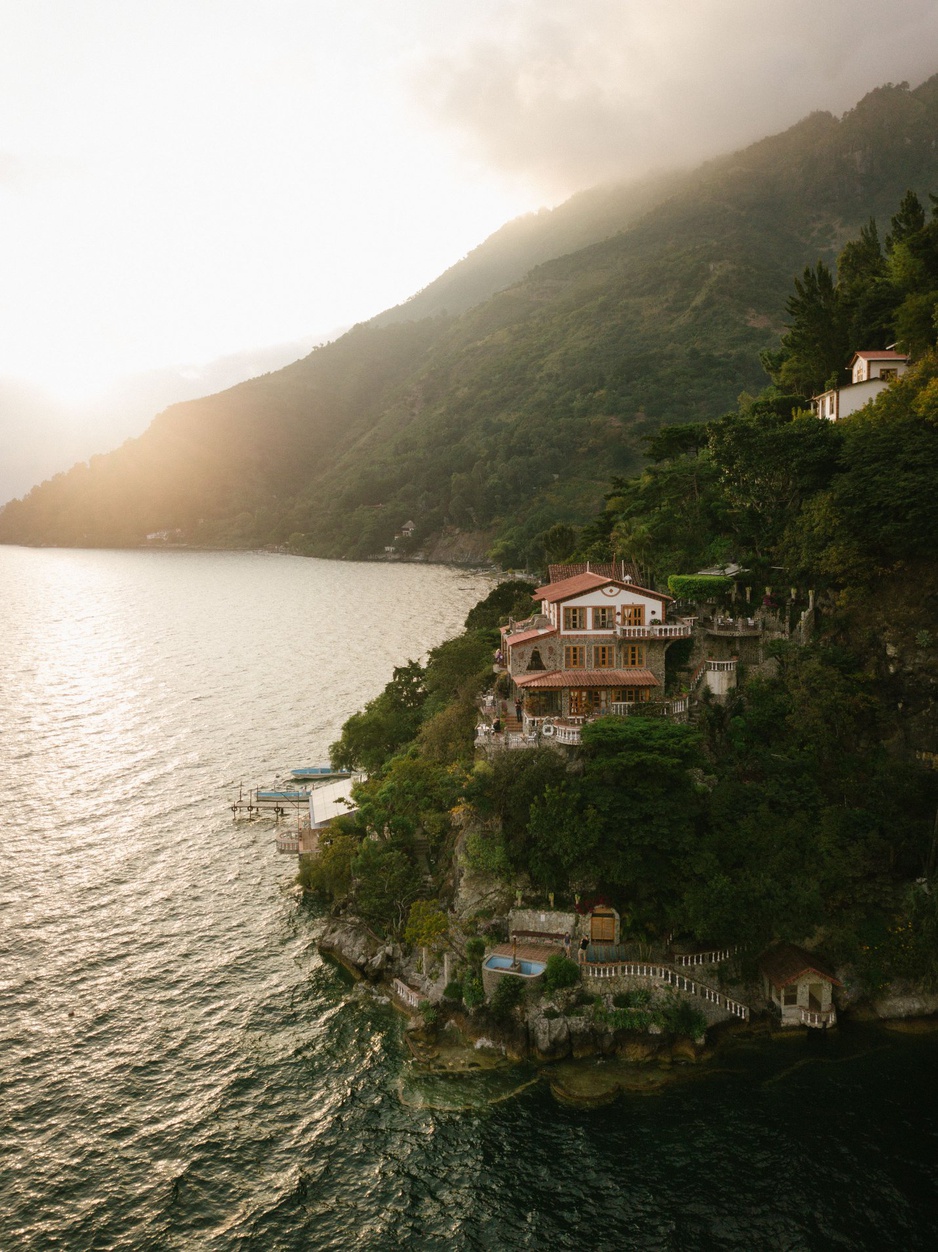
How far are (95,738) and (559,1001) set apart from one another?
54.1m

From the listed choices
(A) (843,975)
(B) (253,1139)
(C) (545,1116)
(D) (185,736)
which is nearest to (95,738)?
(D) (185,736)

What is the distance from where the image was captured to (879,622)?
38.2 metres

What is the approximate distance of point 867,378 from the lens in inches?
1946

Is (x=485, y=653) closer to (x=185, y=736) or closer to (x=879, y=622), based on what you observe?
(x=879, y=622)

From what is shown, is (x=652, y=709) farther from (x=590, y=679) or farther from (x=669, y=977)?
(x=669, y=977)

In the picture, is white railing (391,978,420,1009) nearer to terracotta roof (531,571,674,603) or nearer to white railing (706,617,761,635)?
terracotta roof (531,571,674,603)

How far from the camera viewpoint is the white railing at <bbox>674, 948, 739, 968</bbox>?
32.0m

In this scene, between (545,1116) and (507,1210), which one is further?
(545,1116)

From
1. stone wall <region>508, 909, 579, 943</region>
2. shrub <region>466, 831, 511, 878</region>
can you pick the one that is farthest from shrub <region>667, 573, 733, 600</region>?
stone wall <region>508, 909, 579, 943</region>

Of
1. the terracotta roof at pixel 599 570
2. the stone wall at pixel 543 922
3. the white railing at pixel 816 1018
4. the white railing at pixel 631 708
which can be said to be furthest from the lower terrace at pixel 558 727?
the white railing at pixel 816 1018

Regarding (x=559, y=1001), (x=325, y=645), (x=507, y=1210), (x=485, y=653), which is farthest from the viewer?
(x=325, y=645)

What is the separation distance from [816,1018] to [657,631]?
18010mm

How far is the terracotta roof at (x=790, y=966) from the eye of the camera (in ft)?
101

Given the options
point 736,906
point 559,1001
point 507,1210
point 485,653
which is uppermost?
point 485,653
